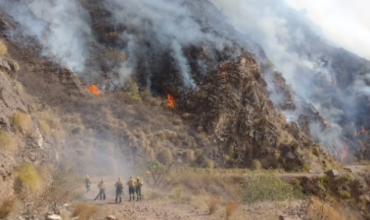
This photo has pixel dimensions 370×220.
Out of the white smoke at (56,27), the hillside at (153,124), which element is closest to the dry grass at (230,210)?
the hillside at (153,124)

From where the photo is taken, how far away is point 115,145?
31.0 m

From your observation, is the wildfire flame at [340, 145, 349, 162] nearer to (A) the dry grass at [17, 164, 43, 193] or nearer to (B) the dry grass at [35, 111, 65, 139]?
(B) the dry grass at [35, 111, 65, 139]

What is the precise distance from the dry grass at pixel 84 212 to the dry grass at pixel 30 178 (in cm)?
146

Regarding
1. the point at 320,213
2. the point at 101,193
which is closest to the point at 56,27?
the point at 101,193

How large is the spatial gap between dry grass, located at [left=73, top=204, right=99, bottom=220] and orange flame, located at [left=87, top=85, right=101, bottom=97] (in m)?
20.4

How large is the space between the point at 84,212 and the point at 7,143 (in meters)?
3.94

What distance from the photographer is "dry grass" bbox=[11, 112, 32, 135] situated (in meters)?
19.2

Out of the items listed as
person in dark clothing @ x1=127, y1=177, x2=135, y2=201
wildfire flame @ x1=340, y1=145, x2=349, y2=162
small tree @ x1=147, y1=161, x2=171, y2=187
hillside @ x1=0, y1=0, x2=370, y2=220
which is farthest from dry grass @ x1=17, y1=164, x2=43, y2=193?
wildfire flame @ x1=340, y1=145, x2=349, y2=162

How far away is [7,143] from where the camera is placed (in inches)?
672

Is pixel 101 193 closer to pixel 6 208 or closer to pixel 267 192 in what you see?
pixel 267 192

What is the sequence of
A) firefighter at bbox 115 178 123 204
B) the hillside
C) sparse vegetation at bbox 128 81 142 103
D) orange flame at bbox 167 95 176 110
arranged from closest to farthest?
1. the hillside
2. firefighter at bbox 115 178 123 204
3. sparse vegetation at bbox 128 81 142 103
4. orange flame at bbox 167 95 176 110

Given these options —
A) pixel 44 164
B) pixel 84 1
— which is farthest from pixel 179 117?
pixel 44 164

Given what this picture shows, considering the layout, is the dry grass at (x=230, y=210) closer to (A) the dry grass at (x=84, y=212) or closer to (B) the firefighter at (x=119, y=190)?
(B) the firefighter at (x=119, y=190)

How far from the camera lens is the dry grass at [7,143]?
660 inches
